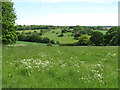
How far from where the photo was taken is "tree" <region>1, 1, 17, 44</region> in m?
36.1

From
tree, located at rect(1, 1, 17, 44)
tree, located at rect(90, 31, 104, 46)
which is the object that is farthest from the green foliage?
tree, located at rect(1, 1, 17, 44)

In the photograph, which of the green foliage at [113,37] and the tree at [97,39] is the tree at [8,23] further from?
the tree at [97,39]

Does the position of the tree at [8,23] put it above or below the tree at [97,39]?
above

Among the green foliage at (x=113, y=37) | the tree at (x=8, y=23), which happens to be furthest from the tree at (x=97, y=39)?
the tree at (x=8, y=23)

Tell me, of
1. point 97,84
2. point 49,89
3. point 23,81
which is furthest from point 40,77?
point 97,84

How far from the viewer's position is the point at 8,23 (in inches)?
1471

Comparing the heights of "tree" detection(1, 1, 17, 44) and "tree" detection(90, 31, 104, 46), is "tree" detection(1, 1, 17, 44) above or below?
above

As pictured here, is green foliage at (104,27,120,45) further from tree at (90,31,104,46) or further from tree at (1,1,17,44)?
tree at (1,1,17,44)

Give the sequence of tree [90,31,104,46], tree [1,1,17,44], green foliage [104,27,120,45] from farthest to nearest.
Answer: tree [90,31,104,46] → green foliage [104,27,120,45] → tree [1,1,17,44]

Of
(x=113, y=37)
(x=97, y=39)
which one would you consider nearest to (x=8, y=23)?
(x=113, y=37)

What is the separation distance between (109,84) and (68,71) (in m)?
2.67

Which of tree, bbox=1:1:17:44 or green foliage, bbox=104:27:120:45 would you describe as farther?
green foliage, bbox=104:27:120:45

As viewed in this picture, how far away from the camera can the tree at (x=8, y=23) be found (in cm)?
3613

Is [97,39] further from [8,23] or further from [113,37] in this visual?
[8,23]
